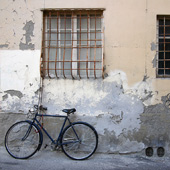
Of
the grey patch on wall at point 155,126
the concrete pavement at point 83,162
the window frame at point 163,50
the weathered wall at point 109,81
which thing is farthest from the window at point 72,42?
the concrete pavement at point 83,162

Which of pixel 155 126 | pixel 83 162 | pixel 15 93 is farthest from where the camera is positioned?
pixel 15 93

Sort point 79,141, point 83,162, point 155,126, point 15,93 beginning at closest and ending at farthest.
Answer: point 83,162 < point 79,141 < point 155,126 < point 15,93

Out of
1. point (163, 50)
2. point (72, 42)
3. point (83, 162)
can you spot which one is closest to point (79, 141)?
point (83, 162)

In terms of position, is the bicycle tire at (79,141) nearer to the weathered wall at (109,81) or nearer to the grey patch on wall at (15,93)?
the weathered wall at (109,81)

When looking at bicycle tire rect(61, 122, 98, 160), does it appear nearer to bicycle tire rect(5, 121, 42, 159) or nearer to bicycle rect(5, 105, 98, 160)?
bicycle rect(5, 105, 98, 160)

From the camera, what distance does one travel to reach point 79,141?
5.42m

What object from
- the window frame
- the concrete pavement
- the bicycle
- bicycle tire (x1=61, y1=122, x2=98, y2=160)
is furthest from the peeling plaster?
the window frame

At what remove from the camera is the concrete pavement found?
4.96 metres

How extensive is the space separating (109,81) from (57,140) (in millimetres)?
1621

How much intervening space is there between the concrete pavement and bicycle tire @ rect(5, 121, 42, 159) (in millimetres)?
148

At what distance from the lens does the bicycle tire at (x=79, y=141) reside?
539 cm

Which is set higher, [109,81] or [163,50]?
[163,50]

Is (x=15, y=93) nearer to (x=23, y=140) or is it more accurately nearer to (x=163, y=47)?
(x=23, y=140)

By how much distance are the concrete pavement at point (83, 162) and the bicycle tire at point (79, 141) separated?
15 cm
